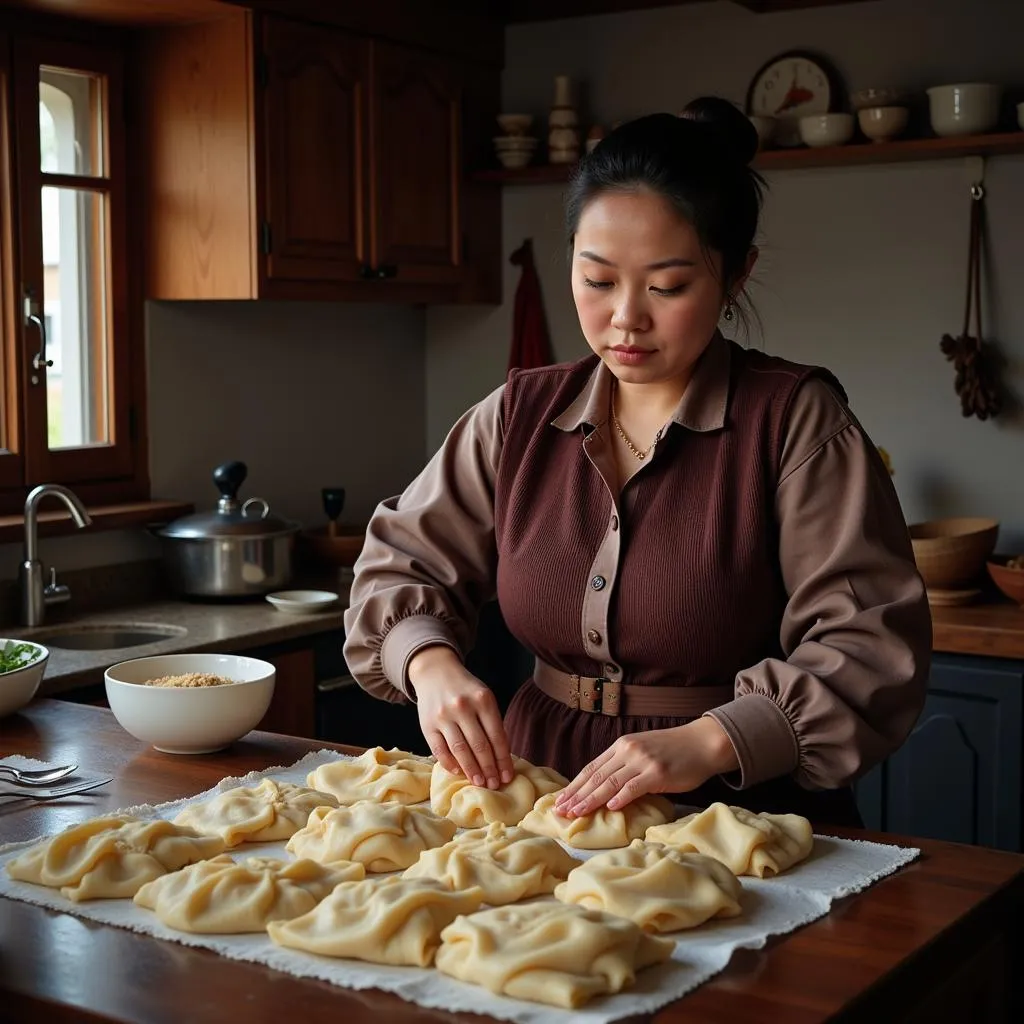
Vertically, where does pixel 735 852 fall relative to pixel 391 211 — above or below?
below

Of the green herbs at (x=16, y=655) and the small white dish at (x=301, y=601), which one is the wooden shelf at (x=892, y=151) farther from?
the green herbs at (x=16, y=655)

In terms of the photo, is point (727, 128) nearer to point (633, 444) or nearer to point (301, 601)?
point (633, 444)

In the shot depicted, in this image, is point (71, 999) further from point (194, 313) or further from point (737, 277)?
point (194, 313)

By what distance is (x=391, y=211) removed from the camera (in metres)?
3.79

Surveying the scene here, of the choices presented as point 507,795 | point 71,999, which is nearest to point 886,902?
point 507,795

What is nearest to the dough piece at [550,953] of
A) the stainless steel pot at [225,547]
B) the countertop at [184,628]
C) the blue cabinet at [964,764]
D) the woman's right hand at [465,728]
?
the woman's right hand at [465,728]

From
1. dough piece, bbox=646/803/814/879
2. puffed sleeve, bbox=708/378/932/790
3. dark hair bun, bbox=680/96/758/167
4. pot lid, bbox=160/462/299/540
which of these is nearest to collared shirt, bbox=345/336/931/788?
puffed sleeve, bbox=708/378/932/790

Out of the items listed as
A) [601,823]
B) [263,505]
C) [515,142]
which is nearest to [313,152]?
[515,142]

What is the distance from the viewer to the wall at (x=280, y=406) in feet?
11.9

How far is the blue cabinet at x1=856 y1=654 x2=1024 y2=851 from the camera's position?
3111 mm

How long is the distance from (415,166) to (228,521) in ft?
3.63

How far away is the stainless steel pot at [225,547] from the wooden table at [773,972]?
1.75 metres

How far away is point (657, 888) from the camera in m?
1.36

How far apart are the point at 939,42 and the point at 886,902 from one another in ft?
9.05
